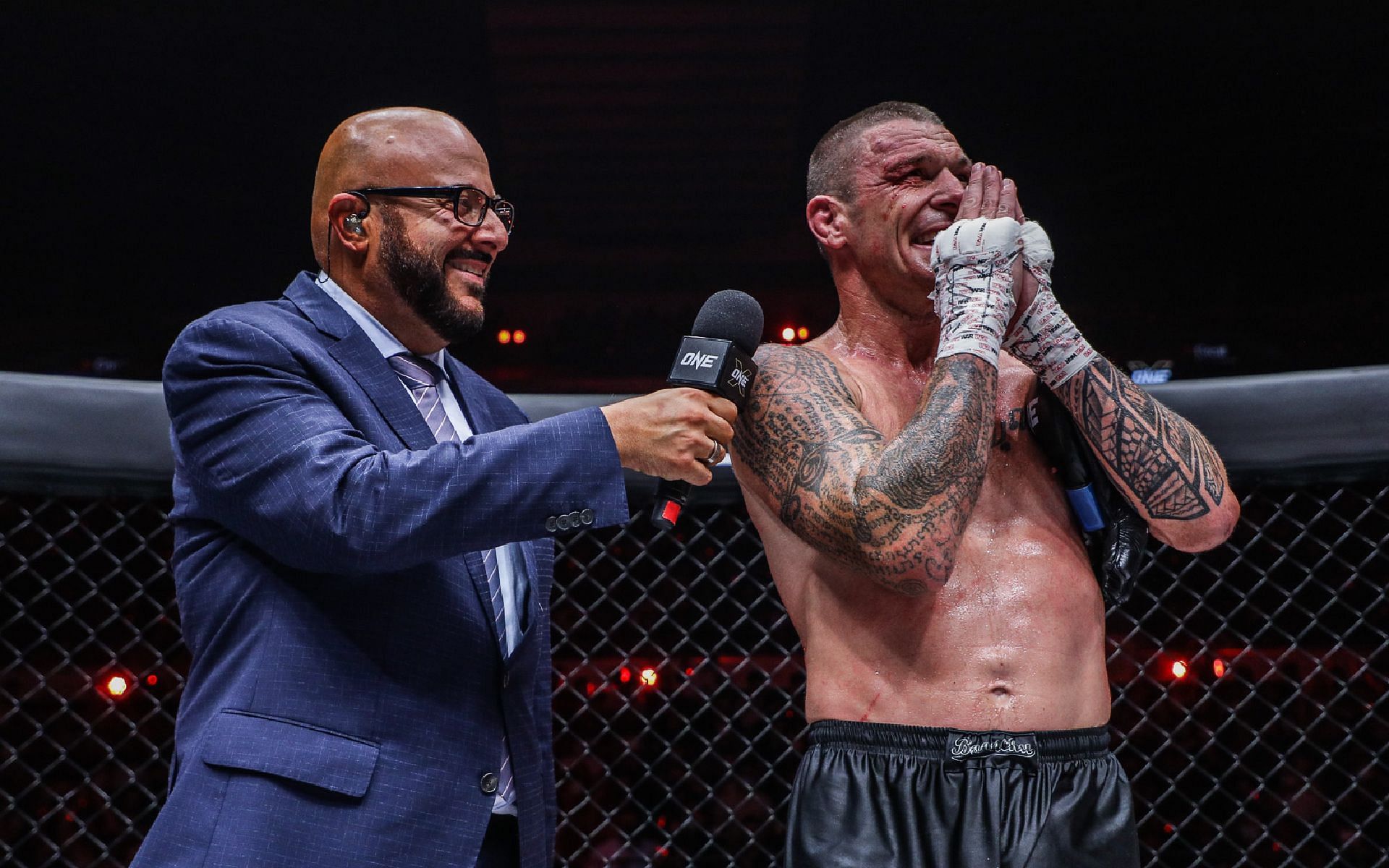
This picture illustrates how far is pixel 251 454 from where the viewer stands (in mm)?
1050

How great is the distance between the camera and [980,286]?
1265 millimetres

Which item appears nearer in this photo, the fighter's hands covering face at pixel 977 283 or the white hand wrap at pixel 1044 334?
the fighter's hands covering face at pixel 977 283

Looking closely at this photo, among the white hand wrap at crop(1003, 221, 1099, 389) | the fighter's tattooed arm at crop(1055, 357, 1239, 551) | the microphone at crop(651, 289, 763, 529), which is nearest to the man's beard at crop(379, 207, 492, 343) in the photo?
the microphone at crop(651, 289, 763, 529)

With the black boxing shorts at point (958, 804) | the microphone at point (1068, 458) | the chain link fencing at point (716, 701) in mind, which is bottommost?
the chain link fencing at point (716, 701)

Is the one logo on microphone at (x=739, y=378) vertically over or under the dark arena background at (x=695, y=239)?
over

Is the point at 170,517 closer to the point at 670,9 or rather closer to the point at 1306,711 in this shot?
the point at 1306,711

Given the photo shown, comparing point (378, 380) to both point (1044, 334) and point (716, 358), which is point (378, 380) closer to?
point (716, 358)

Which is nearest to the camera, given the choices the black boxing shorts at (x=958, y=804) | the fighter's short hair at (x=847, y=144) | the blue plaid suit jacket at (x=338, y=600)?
the blue plaid suit jacket at (x=338, y=600)

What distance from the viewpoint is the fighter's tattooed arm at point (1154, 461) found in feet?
4.54

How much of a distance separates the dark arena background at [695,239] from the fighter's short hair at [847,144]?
782 millimetres

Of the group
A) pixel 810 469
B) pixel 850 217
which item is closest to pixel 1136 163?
pixel 850 217

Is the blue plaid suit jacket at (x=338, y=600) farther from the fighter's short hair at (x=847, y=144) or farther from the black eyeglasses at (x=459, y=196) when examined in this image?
the fighter's short hair at (x=847, y=144)

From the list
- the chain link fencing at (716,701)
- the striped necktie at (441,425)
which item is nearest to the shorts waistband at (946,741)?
the striped necktie at (441,425)

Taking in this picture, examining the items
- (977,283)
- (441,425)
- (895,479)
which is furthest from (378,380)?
(977,283)
